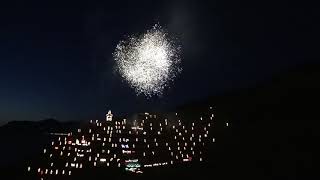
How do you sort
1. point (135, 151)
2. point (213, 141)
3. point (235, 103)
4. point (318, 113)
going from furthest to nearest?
point (235, 103), point (318, 113), point (213, 141), point (135, 151)

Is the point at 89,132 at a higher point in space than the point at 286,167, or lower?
higher

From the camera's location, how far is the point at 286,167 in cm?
5362

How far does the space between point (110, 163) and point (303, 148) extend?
1120 inches

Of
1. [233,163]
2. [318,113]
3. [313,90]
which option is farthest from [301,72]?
[233,163]

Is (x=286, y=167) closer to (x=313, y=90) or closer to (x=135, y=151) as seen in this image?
(x=135, y=151)

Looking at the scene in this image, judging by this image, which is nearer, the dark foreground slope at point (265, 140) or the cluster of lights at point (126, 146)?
the cluster of lights at point (126, 146)

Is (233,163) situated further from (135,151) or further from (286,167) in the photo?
(135,151)

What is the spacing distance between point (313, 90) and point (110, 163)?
59.4 metres

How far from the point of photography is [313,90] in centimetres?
9300

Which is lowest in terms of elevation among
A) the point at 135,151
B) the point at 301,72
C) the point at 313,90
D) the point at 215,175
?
the point at 215,175

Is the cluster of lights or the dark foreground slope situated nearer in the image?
the cluster of lights

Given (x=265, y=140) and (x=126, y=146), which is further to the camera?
(x=265, y=140)

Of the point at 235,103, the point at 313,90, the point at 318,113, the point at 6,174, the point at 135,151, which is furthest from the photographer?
the point at 235,103

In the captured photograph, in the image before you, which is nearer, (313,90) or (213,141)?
(213,141)
